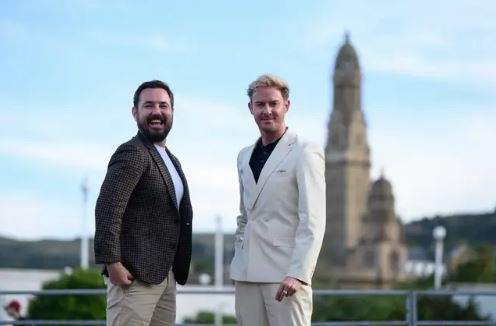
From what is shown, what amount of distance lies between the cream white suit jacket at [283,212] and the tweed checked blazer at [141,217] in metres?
0.28

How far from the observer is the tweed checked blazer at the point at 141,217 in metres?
4.70

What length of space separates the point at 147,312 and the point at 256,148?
0.84 m

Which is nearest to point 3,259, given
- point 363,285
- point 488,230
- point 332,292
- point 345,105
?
point 363,285

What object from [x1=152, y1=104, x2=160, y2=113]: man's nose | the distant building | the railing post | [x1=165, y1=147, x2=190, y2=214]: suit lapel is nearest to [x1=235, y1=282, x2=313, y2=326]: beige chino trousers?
[x1=165, y1=147, x2=190, y2=214]: suit lapel

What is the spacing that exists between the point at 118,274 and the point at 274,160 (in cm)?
80

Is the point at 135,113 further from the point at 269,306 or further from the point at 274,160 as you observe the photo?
the point at 269,306

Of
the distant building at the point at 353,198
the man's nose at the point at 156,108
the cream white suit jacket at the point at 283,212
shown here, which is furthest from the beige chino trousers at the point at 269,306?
the distant building at the point at 353,198

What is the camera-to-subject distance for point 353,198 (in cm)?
13412

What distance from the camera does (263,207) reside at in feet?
16.0

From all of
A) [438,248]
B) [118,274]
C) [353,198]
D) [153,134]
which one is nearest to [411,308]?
[153,134]

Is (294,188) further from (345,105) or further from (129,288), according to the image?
(345,105)

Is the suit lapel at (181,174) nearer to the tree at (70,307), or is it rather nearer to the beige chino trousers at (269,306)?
the beige chino trousers at (269,306)

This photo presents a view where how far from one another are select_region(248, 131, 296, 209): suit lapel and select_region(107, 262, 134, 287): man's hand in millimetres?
611

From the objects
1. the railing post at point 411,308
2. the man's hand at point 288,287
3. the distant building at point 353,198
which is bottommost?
the railing post at point 411,308
